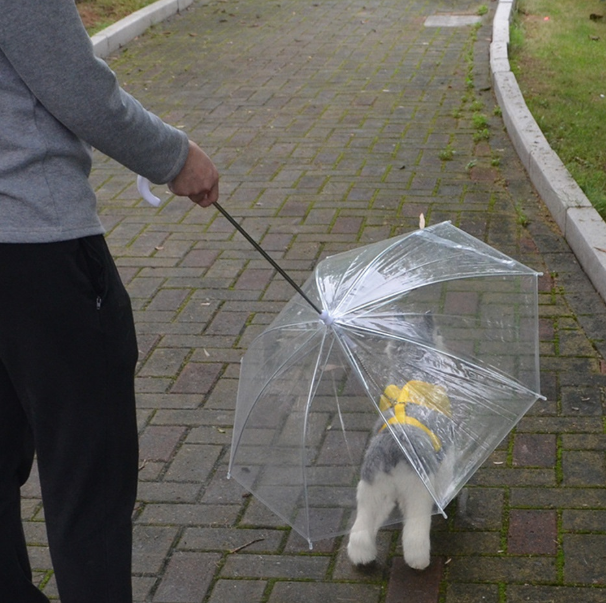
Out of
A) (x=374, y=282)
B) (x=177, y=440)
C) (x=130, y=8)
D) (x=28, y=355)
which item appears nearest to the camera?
(x=28, y=355)

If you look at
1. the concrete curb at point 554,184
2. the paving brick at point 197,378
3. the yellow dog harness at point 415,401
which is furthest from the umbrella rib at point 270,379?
the concrete curb at point 554,184

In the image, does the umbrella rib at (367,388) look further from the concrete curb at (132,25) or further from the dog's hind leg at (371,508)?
the concrete curb at (132,25)

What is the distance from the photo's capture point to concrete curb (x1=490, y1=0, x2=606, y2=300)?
5.05 metres

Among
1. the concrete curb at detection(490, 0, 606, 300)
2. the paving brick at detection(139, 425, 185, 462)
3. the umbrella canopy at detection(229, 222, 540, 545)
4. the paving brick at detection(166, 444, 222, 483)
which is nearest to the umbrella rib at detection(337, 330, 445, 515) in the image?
the umbrella canopy at detection(229, 222, 540, 545)

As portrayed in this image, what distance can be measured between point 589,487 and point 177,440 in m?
1.62

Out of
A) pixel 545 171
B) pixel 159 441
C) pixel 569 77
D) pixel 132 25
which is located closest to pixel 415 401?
pixel 159 441

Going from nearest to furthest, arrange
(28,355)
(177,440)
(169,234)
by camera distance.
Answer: (28,355), (177,440), (169,234)

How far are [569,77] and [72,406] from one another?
24.3ft

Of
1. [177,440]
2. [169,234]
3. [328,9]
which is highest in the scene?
[177,440]

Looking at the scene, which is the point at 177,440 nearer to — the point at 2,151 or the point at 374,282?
the point at 374,282

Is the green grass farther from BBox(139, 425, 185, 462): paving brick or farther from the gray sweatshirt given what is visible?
the gray sweatshirt

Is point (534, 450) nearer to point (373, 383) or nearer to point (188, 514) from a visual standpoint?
point (373, 383)

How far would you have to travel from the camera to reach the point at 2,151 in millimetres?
1983

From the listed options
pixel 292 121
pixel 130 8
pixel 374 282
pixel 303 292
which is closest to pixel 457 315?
pixel 374 282
